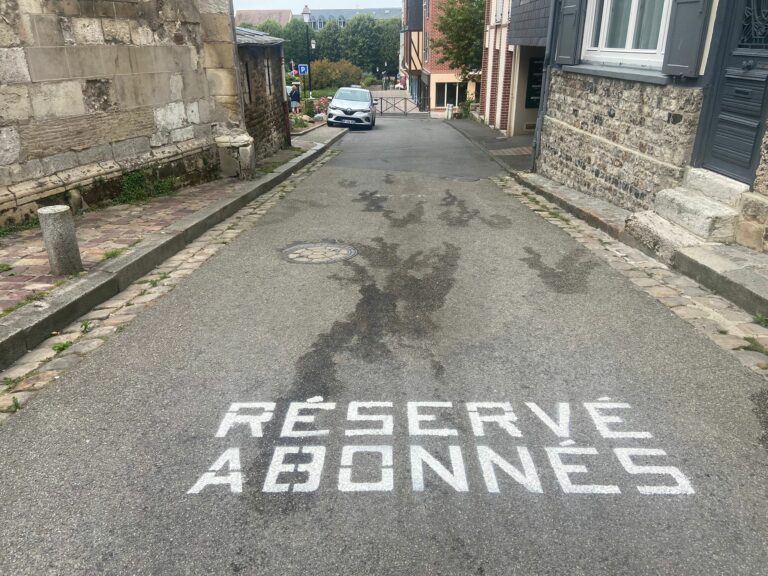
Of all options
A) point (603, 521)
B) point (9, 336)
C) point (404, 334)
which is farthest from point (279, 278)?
point (603, 521)

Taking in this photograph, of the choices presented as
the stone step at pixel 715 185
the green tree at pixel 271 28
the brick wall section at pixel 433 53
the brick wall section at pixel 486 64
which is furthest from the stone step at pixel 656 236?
the green tree at pixel 271 28

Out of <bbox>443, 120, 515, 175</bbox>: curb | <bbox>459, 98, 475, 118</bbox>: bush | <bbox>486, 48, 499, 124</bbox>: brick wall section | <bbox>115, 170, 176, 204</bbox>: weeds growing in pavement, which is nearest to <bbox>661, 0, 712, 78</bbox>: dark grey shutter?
<bbox>443, 120, 515, 175</bbox>: curb

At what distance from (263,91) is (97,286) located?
960 centimetres

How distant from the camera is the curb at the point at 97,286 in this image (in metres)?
4.36

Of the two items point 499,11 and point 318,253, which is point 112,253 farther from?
point 499,11

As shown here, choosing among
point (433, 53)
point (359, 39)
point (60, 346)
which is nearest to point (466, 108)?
point (433, 53)

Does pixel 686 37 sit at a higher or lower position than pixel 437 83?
higher

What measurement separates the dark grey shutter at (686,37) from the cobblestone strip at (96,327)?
5957 millimetres

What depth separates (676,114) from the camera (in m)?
6.93

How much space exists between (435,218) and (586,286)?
3341 millimetres

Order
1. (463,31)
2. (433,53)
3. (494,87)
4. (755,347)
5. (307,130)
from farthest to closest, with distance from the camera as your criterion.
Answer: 1. (433,53)
2. (463,31)
3. (494,87)
4. (307,130)
5. (755,347)

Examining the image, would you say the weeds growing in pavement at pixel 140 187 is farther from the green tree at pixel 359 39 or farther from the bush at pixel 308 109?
the green tree at pixel 359 39

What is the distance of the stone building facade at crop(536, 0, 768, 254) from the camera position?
5.88 meters

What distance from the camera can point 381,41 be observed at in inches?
3607
